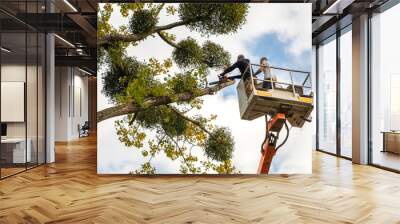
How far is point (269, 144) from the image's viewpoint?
6.47 metres

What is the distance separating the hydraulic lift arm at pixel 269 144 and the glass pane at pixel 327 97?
4126mm

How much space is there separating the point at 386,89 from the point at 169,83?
14.0 ft

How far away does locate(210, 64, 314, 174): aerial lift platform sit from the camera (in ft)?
20.3

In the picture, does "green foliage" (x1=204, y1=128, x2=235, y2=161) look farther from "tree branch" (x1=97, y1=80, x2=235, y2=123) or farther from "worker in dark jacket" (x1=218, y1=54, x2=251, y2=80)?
"worker in dark jacket" (x1=218, y1=54, x2=251, y2=80)

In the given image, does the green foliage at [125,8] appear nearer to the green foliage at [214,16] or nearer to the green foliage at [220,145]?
the green foliage at [214,16]

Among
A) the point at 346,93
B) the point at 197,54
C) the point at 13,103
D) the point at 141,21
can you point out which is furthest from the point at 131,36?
the point at 346,93

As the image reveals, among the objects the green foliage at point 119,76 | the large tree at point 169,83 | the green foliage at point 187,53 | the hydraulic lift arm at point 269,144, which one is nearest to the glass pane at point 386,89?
the hydraulic lift arm at point 269,144

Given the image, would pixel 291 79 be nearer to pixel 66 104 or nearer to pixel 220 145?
pixel 220 145

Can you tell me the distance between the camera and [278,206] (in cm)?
451

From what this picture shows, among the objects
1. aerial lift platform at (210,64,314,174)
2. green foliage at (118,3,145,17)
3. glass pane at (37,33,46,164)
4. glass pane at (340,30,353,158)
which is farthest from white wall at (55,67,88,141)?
aerial lift platform at (210,64,314,174)

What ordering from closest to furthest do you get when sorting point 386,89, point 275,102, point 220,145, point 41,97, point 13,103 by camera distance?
point 275,102, point 220,145, point 13,103, point 386,89, point 41,97

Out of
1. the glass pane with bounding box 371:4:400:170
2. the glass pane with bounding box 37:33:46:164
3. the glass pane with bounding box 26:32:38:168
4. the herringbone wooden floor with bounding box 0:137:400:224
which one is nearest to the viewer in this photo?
the herringbone wooden floor with bounding box 0:137:400:224

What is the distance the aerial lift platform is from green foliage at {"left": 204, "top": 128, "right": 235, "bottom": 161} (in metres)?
0.42

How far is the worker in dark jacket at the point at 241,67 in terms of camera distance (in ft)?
20.9
